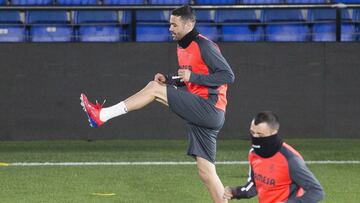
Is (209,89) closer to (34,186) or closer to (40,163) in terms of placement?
Result: (34,186)

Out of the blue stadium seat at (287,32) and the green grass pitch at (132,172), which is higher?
the blue stadium seat at (287,32)

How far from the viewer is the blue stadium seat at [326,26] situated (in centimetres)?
1688

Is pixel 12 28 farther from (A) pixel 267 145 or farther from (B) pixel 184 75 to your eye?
(A) pixel 267 145

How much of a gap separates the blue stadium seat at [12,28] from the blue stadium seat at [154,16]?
198 cm

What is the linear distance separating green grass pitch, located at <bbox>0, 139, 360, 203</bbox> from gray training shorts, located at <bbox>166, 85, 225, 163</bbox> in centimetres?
199

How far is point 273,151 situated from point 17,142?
10095mm

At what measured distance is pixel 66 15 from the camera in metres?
17.0

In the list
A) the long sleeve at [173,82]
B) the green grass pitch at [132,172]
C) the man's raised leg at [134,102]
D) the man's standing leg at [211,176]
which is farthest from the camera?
the green grass pitch at [132,172]

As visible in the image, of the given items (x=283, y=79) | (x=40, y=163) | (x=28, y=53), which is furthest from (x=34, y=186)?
(x=283, y=79)

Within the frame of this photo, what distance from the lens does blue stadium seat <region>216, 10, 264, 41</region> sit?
55.5ft

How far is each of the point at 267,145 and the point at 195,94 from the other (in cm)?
204

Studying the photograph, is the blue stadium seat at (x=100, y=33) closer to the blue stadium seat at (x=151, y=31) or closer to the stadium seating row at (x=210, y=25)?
the stadium seating row at (x=210, y=25)

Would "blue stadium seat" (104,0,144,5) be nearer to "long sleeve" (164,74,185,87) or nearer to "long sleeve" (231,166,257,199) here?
"long sleeve" (164,74,185,87)

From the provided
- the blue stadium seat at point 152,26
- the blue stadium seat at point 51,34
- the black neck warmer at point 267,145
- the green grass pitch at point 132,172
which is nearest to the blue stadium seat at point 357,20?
the green grass pitch at point 132,172
